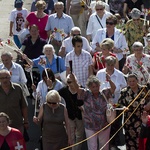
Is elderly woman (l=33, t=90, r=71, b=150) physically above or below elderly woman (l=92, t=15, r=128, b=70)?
below

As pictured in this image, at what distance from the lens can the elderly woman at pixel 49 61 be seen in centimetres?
1214

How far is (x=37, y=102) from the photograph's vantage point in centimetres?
1177

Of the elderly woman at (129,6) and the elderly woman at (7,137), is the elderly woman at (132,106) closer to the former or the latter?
the elderly woman at (7,137)

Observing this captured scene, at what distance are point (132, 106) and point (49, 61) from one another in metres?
2.20

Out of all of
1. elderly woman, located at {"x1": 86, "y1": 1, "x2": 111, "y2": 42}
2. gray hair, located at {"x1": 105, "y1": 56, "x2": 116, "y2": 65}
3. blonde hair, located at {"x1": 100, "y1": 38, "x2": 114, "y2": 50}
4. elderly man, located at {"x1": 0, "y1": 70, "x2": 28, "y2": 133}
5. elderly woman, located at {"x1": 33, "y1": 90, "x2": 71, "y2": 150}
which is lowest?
elderly woman, located at {"x1": 33, "y1": 90, "x2": 71, "y2": 150}

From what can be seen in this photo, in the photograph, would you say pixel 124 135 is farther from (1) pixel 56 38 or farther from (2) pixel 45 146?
(1) pixel 56 38

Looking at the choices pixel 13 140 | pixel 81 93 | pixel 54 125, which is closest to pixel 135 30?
pixel 81 93

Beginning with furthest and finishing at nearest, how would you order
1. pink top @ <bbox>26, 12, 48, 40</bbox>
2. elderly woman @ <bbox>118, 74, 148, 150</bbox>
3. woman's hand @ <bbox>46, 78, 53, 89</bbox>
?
1. pink top @ <bbox>26, 12, 48, 40</bbox>
2. woman's hand @ <bbox>46, 78, 53, 89</bbox>
3. elderly woman @ <bbox>118, 74, 148, 150</bbox>

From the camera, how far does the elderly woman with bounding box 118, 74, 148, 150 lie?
10.8 m

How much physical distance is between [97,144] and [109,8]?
6228mm

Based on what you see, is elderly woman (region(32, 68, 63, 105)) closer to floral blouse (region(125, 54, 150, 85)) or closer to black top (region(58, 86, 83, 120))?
black top (region(58, 86, 83, 120))

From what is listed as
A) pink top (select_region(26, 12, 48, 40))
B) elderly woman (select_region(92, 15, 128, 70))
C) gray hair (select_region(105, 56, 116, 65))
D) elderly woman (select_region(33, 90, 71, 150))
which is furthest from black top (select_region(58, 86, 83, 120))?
pink top (select_region(26, 12, 48, 40))

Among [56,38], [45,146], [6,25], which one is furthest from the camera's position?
[6,25]

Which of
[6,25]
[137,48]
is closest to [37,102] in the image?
[137,48]
